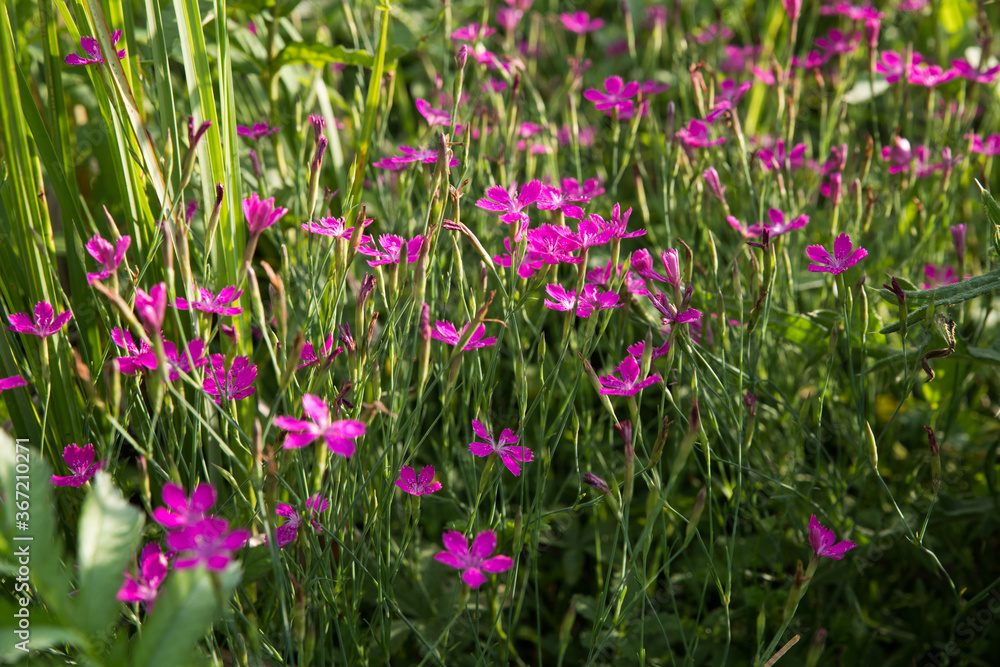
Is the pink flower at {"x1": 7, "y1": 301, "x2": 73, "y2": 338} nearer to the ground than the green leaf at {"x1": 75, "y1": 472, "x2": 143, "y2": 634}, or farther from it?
nearer to the ground

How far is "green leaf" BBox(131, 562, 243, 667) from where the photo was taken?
45cm

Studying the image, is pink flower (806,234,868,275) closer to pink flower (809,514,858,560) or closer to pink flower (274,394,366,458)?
pink flower (809,514,858,560)

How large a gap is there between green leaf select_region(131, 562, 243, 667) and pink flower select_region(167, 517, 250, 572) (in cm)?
7

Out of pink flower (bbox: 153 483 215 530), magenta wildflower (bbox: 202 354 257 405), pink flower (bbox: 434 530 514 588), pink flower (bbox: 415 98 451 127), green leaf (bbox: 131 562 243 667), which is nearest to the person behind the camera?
green leaf (bbox: 131 562 243 667)

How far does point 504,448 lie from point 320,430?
24 cm

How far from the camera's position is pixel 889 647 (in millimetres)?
1116

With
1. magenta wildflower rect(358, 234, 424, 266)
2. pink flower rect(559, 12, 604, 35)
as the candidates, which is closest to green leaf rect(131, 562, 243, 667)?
magenta wildflower rect(358, 234, 424, 266)

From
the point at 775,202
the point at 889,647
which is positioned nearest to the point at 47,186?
the point at 775,202

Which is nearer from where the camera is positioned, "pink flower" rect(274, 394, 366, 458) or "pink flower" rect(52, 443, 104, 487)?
"pink flower" rect(274, 394, 366, 458)

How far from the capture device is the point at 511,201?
33.5 inches

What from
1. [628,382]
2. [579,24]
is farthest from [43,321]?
[579,24]

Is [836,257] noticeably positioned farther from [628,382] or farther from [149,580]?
[149,580]

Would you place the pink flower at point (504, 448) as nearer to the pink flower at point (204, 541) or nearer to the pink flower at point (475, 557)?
the pink flower at point (475, 557)

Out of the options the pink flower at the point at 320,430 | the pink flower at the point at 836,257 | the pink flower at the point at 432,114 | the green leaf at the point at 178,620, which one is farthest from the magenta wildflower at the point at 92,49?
→ the pink flower at the point at 836,257
